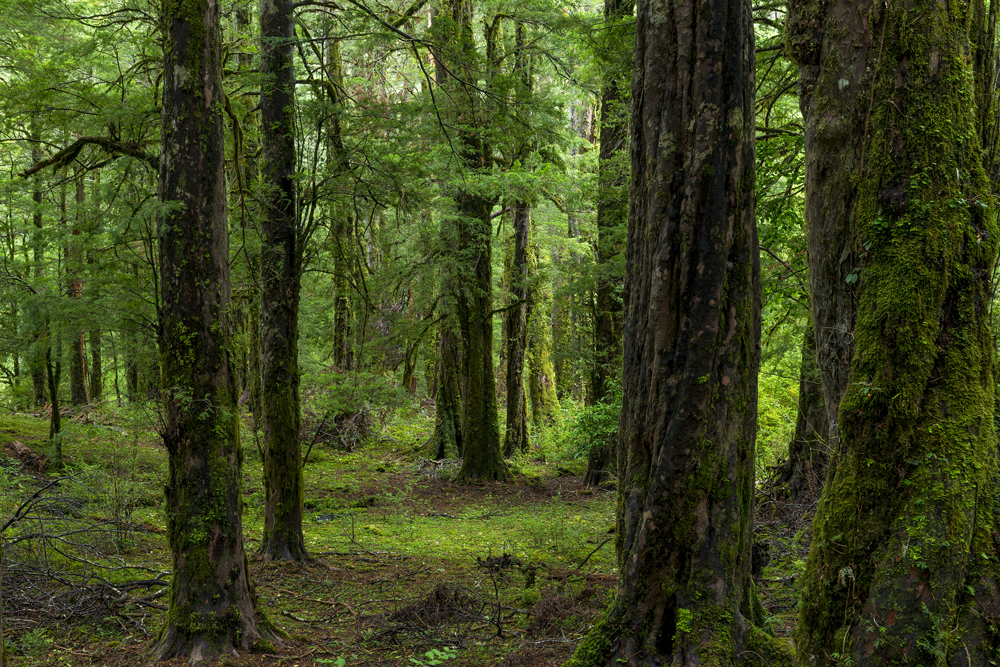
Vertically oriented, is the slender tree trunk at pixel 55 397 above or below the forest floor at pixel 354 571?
above

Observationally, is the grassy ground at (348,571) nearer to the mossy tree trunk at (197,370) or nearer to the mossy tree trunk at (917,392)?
the mossy tree trunk at (197,370)

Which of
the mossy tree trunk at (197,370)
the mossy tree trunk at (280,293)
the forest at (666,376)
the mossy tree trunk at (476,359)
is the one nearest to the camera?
the forest at (666,376)

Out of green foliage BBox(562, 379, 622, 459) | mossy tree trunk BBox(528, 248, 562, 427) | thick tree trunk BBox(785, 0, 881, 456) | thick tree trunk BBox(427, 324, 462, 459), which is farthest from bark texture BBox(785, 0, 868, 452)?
mossy tree trunk BBox(528, 248, 562, 427)

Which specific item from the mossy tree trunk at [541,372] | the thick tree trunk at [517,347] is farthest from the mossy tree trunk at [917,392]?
the mossy tree trunk at [541,372]

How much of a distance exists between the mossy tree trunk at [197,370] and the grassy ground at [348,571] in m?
0.37

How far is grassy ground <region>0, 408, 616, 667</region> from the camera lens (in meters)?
5.25

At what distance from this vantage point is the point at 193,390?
4789 mm

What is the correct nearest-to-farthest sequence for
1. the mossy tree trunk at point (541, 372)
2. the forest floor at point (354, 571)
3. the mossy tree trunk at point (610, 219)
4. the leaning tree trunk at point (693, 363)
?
the leaning tree trunk at point (693, 363) → the forest floor at point (354, 571) → the mossy tree trunk at point (610, 219) → the mossy tree trunk at point (541, 372)

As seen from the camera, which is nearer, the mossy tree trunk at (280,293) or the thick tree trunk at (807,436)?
the mossy tree trunk at (280,293)

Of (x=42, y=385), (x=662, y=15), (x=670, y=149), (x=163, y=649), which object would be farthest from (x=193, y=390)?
(x=42, y=385)

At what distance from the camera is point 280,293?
24.6ft

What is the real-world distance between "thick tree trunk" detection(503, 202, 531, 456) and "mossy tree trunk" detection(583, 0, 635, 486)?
9.38ft

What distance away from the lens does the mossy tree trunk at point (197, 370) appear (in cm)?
477

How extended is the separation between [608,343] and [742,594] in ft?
32.7
